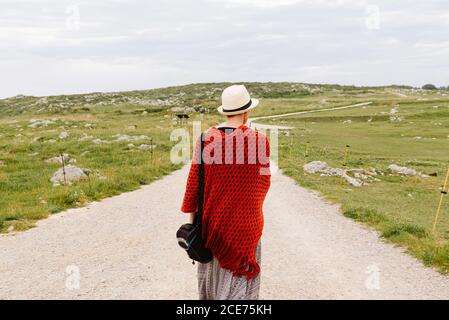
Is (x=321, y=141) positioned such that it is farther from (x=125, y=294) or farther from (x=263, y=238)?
(x=125, y=294)

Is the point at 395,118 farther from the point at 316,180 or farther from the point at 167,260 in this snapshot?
the point at 167,260

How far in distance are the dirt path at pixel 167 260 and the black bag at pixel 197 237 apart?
2303 mm

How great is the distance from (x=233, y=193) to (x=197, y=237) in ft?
2.42

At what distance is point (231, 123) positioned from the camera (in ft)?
17.0

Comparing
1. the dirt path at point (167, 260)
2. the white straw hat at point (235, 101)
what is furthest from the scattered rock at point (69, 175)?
the white straw hat at point (235, 101)

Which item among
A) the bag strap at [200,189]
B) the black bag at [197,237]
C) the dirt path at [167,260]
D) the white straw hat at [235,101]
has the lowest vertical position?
the dirt path at [167,260]

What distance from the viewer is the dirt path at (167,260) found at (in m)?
7.63

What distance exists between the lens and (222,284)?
5520 millimetres

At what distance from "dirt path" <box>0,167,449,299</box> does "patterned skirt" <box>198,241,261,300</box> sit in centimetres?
182

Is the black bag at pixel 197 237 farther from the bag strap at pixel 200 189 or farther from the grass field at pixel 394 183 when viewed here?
the grass field at pixel 394 183

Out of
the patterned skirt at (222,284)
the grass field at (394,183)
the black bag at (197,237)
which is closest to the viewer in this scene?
the black bag at (197,237)

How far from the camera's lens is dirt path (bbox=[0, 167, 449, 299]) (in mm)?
7633
